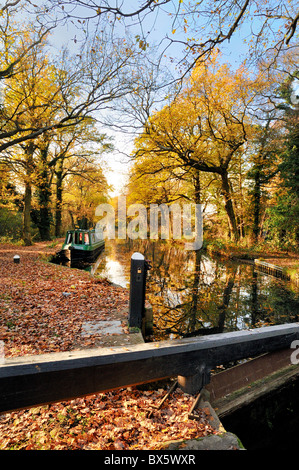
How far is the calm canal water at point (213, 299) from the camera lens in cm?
609

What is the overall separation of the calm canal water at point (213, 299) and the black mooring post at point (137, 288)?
1.17 meters

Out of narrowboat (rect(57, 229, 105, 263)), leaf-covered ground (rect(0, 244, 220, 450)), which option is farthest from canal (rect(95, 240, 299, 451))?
narrowboat (rect(57, 229, 105, 263))

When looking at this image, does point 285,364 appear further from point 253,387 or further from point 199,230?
point 199,230

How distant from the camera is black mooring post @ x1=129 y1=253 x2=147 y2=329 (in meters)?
4.16

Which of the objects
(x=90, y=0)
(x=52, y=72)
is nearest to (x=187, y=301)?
(x=90, y=0)

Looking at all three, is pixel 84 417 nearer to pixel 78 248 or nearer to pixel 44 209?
pixel 78 248

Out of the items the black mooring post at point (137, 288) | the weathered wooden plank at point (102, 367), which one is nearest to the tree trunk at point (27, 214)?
the black mooring post at point (137, 288)

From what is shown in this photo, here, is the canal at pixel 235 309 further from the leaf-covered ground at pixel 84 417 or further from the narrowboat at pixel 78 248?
the narrowboat at pixel 78 248

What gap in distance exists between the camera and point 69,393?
1716 mm

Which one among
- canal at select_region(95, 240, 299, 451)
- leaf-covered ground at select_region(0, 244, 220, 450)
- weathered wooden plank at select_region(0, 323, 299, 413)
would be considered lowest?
canal at select_region(95, 240, 299, 451)

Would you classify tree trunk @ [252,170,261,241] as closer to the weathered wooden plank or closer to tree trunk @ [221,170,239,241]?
tree trunk @ [221,170,239,241]

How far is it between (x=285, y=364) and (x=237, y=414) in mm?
1028

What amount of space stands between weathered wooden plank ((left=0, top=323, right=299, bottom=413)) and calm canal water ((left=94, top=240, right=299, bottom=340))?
3046mm

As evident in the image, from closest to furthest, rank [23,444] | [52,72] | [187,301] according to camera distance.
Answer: [23,444], [187,301], [52,72]
